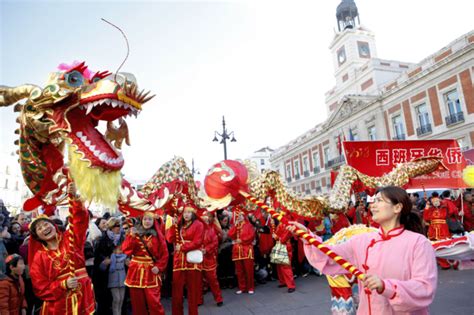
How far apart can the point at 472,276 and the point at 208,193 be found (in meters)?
6.55

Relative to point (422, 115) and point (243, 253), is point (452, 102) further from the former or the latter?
point (243, 253)

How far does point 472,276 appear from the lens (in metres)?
6.42

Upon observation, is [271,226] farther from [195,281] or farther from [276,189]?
[276,189]

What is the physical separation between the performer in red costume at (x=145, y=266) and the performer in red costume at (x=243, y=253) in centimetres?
272

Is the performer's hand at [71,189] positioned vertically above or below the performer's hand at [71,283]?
above

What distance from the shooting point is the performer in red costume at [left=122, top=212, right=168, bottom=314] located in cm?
397

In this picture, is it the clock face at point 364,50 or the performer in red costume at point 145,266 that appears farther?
the clock face at point 364,50

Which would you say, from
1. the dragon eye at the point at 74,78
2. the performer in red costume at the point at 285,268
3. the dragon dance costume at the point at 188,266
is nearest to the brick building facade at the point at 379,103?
the performer in red costume at the point at 285,268

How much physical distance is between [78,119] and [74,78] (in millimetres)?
279

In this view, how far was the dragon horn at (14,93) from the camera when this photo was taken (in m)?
2.13

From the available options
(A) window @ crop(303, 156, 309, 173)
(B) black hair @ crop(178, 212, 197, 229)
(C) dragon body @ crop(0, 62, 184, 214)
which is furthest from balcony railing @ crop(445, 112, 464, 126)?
(C) dragon body @ crop(0, 62, 184, 214)

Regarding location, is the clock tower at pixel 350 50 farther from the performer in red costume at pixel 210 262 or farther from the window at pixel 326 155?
the performer in red costume at pixel 210 262

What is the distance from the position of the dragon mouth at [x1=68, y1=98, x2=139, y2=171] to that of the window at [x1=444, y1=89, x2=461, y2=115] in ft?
76.9

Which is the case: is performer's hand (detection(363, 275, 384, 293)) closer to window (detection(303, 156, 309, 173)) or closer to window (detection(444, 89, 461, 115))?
window (detection(444, 89, 461, 115))
